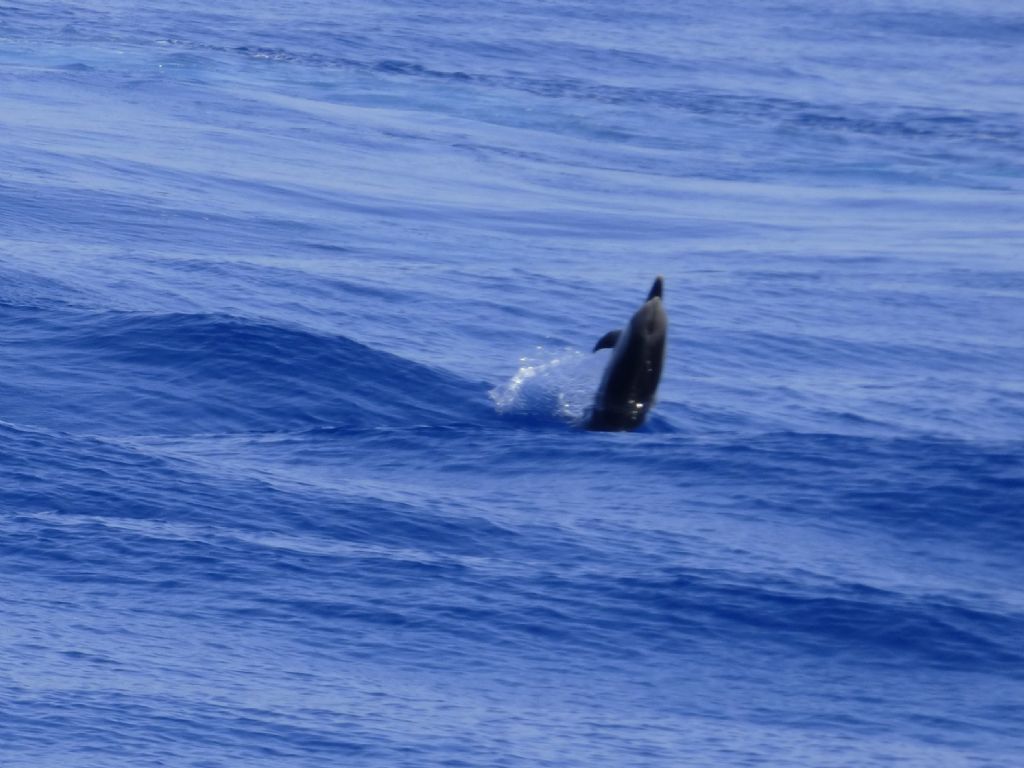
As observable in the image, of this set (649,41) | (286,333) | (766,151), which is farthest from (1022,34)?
Answer: (286,333)

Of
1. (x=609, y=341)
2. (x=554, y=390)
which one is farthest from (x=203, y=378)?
(x=609, y=341)

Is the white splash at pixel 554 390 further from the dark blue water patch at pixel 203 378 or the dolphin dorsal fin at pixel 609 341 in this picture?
the dolphin dorsal fin at pixel 609 341

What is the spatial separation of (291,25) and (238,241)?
89.3 feet

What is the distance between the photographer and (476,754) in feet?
27.1

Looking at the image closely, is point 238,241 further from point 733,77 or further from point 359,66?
point 733,77

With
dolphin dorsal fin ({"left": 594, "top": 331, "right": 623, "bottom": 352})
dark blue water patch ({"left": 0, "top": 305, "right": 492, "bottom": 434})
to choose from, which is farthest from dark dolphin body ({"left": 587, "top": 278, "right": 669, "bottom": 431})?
dark blue water patch ({"left": 0, "top": 305, "right": 492, "bottom": 434})

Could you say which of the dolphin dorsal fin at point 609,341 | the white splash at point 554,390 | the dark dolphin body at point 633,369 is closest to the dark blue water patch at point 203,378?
the white splash at point 554,390

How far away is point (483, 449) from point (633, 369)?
1383 millimetres

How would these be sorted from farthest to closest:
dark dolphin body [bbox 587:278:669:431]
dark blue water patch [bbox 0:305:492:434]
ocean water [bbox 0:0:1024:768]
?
dark blue water patch [bbox 0:305:492:434] → dark dolphin body [bbox 587:278:669:431] → ocean water [bbox 0:0:1024:768]

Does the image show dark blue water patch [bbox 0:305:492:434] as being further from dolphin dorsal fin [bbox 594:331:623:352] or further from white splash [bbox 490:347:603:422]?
dolphin dorsal fin [bbox 594:331:623:352]

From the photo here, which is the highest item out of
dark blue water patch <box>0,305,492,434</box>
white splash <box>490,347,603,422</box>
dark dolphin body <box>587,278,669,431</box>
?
dark dolphin body <box>587,278,669,431</box>

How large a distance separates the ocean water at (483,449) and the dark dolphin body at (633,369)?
1.13ft

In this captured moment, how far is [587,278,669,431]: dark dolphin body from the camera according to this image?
13938 mm

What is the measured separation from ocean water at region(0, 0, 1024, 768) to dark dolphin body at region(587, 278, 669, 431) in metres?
0.34
